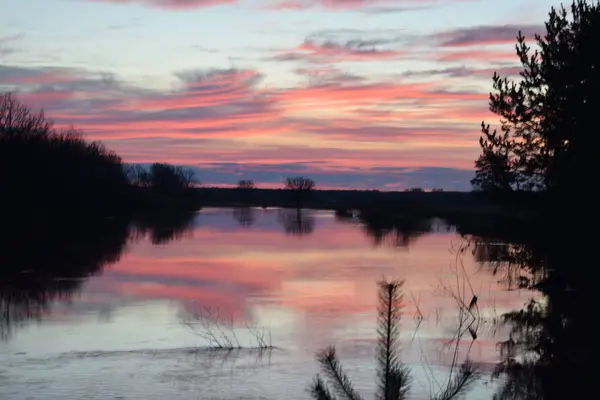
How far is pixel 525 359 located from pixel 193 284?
41.8 feet

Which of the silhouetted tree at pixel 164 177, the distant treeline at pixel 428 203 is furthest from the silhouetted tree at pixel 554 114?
the silhouetted tree at pixel 164 177

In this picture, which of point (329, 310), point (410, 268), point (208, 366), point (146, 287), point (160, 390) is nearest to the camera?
point (160, 390)

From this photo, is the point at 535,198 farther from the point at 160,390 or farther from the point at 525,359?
the point at 160,390

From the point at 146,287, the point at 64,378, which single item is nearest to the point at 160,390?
the point at 64,378

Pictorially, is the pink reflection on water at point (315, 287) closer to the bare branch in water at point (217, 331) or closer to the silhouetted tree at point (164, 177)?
the bare branch in water at point (217, 331)

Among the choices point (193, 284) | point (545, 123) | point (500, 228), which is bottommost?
point (193, 284)

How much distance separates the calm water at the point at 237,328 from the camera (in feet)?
36.2

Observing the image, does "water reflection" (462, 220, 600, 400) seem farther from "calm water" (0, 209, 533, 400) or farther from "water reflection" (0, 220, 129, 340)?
"water reflection" (0, 220, 129, 340)

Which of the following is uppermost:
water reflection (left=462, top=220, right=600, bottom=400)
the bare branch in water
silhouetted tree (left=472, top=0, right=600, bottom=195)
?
silhouetted tree (left=472, top=0, right=600, bottom=195)

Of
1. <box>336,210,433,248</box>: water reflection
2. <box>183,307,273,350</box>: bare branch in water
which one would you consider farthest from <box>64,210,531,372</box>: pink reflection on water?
<box>336,210,433,248</box>: water reflection

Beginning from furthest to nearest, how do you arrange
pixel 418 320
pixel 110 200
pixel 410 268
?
pixel 110 200 < pixel 410 268 < pixel 418 320

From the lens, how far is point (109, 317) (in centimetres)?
1686

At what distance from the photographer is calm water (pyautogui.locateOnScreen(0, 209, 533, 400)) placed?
435 inches

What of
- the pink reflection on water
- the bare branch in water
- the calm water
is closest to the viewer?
the calm water
